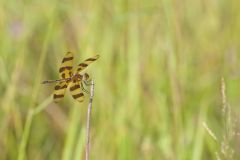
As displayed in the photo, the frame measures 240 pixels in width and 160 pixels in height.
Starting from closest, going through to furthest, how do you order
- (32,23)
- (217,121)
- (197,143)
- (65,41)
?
(197,143), (217,121), (65,41), (32,23)

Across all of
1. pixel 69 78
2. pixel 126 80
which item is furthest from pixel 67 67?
pixel 126 80

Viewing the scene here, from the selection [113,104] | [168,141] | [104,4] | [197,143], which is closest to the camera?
[197,143]

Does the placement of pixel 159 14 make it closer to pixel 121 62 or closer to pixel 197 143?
pixel 121 62

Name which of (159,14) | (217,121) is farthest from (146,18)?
(217,121)

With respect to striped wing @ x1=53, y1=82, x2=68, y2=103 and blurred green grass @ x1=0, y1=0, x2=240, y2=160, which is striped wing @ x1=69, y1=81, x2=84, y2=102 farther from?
blurred green grass @ x1=0, y1=0, x2=240, y2=160

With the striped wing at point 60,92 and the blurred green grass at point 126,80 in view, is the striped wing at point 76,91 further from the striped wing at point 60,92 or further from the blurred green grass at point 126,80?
the blurred green grass at point 126,80

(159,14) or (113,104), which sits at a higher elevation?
(159,14)

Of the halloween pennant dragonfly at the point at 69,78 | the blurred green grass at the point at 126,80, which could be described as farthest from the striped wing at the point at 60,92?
the blurred green grass at the point at 126,80
